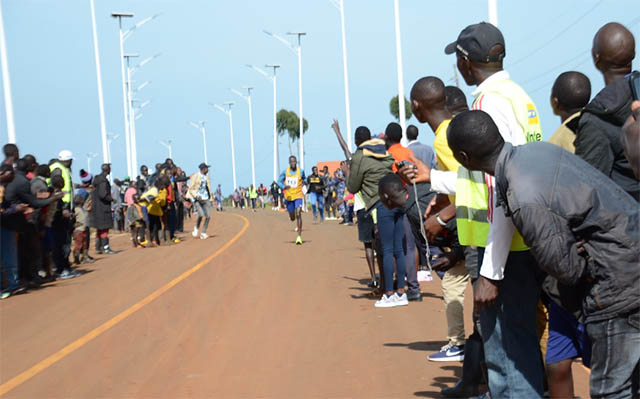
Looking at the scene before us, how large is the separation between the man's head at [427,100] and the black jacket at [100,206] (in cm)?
1567

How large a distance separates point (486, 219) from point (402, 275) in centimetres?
568

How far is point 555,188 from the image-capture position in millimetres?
3854

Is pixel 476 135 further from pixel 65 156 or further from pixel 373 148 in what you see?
pixel 65 156

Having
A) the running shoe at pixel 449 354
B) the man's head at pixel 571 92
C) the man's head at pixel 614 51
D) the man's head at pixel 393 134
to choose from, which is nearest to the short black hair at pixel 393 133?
the man's head at pixel 393 134

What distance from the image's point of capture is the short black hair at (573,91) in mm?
→ 5898

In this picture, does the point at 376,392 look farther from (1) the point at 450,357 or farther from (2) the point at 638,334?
(2) the point at 638,334

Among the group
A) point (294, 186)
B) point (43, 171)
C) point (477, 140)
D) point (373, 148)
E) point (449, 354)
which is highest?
point (477, 140)

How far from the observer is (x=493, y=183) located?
14.7ft

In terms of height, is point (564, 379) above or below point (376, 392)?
above

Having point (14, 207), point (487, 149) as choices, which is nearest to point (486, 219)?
point (487, 149)

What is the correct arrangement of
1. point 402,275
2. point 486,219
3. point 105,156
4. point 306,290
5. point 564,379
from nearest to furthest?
point 564,379
point 486,219
point 402,275
point 306,290
point 105,156

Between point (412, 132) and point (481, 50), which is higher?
point (481, 50)

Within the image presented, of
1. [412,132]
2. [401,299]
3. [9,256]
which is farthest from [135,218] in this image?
[401,299]

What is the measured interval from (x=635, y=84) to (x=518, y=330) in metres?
1.57
